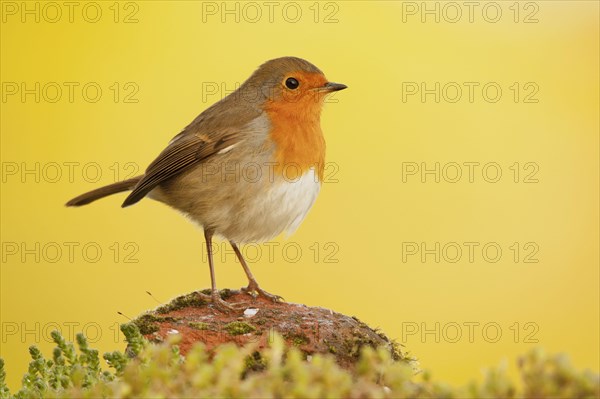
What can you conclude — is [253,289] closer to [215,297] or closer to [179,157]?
[215,297]

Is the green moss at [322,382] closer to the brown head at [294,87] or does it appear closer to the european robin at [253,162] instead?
the european robin at [253,162]

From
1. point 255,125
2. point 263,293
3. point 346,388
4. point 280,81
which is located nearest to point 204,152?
point 255,125

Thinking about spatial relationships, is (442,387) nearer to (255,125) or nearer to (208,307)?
(208,307)

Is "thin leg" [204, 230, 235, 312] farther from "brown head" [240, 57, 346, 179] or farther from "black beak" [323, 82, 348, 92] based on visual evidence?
"black beak" [323, 82, 348, 92]

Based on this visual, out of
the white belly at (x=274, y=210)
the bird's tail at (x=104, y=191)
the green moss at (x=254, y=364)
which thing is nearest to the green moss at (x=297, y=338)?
the green moss at (x=254, y=364)

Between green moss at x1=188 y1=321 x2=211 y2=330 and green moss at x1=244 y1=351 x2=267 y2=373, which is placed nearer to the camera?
green moss at x1=244 y1=351 x2=267 y2=373

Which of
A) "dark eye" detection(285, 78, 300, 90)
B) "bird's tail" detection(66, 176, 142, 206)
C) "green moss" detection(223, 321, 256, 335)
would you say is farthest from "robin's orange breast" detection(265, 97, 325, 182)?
"bird's tail" detection(66, 176, 142, 206)

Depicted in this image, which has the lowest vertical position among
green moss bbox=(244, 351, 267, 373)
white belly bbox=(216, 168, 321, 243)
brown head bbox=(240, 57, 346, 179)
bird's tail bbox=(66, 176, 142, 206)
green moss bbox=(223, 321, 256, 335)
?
green moss bbox=(244, 351, 267, 373)
